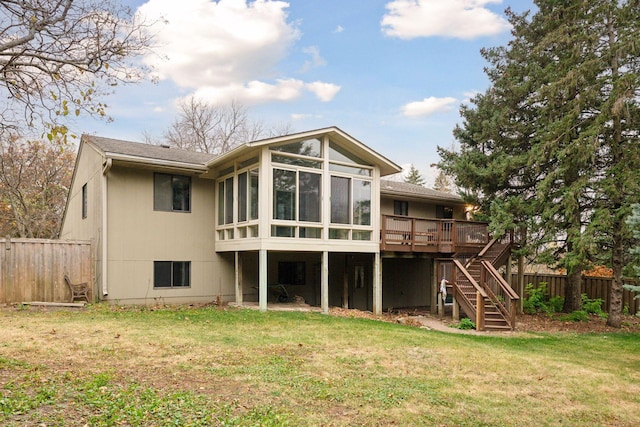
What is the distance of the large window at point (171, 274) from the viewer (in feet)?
47.7

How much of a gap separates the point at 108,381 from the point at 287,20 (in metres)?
15.5

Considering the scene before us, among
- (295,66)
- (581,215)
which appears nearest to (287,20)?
(295,66)

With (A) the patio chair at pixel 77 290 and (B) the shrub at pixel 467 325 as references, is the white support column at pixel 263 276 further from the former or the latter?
(B) the shrub at pixel 467 325

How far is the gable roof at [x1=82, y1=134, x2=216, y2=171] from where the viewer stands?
13.4 m

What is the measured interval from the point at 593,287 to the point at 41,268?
19346 millimetres

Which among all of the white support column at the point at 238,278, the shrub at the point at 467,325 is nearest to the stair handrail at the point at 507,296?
the shrub at the point at 467,325

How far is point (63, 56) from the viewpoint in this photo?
24.0 ft

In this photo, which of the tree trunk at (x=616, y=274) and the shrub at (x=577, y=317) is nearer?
the tree trunk at (x=616, y=274)

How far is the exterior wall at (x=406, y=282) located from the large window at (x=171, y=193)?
28.7 ft

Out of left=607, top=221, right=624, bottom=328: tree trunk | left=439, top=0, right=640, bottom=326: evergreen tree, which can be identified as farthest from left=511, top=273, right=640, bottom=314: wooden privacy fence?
left=607, top=221, right=624, bottom=328: tree trunk

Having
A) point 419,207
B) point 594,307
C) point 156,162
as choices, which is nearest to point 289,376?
point 156,162

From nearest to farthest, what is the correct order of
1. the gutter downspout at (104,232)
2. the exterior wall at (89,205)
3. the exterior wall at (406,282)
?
1. the gutter downspout at (104,232)
2. the exterior wall at (89,205)
3. the exterior wall at (406,282)

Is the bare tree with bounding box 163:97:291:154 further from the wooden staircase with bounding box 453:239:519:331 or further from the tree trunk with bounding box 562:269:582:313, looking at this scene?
the tree trunk with bounding box 562:269:582:313

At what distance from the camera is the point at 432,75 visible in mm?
20938
